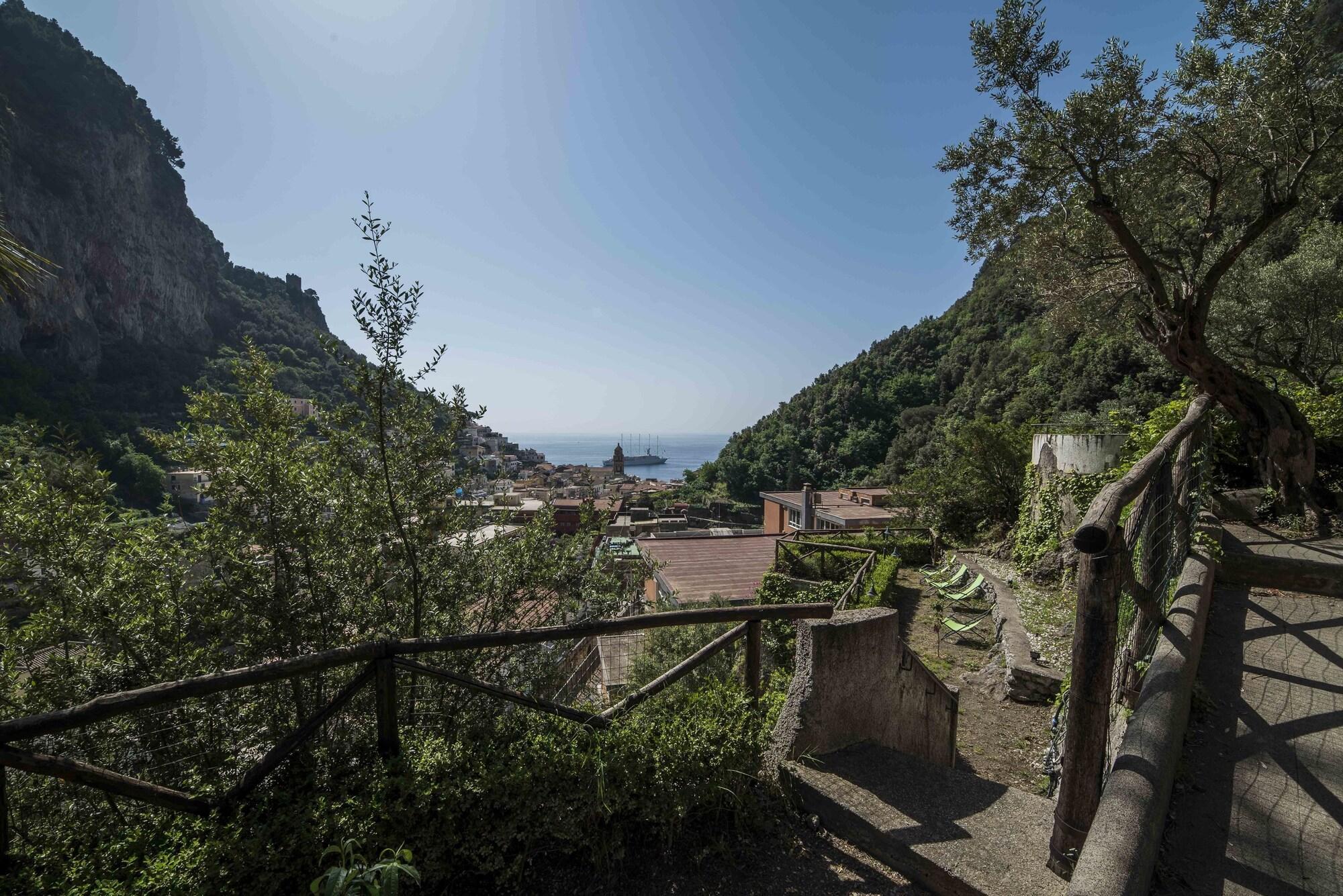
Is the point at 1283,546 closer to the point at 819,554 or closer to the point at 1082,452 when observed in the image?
the point at 1082,452

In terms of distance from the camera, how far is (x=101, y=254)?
61.5m

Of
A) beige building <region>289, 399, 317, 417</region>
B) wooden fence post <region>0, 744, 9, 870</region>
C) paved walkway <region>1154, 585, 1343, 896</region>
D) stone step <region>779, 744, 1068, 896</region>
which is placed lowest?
stone step <region>779, 744, 1068, 896</region>

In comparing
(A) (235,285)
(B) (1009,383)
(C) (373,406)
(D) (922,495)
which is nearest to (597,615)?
(C) (373,406)

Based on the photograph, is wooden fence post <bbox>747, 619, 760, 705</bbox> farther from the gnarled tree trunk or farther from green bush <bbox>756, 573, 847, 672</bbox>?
the gnarled tree trunk

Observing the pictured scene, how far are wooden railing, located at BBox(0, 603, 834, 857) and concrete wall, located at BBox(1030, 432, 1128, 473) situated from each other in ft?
26.7

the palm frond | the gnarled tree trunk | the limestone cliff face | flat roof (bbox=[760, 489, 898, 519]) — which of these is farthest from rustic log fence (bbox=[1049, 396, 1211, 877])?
the limestone cliff face

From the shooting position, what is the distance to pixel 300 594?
3082 mm

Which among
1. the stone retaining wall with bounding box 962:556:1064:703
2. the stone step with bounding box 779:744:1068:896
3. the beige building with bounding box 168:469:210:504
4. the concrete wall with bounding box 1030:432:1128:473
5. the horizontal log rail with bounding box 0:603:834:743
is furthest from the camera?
the concrete wall with bounding box 1030:432:1128:473

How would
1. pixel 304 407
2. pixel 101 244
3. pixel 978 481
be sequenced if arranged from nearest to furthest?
pixel 304 407 < pixel 978 481 < pixel 101 244

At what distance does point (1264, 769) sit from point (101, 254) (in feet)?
304

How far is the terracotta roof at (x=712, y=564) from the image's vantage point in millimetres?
11945

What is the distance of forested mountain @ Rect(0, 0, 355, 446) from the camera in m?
46.3

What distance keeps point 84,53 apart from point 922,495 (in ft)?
361

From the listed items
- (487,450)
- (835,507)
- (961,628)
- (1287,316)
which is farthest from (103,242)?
(1287,316)
